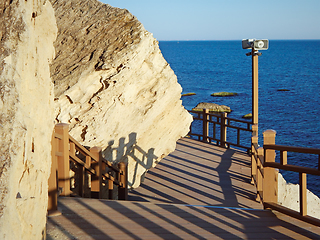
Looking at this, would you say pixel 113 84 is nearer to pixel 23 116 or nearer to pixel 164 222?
pixel 164 222

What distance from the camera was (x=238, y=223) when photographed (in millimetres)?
4512

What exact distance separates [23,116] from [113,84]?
4164mm

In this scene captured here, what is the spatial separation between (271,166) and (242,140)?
2223 centimetres

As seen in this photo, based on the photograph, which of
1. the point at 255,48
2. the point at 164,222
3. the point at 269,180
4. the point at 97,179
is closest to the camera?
the point at 164,222

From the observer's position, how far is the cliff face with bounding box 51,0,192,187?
21.3 ft

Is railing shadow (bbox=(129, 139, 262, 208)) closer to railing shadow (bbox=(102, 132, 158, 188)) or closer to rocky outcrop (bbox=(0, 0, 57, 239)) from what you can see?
railing shadow (bbox=(102, 132, 158, 188))

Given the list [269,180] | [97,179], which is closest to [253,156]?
[269,180]

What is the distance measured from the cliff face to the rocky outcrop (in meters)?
3.31

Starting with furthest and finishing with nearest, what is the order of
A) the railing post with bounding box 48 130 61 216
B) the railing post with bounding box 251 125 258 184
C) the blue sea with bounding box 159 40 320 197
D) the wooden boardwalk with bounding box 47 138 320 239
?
the blue sea with bounding box 159 40 320 197 → the railing post with bounding box 251 125 258 184 → the railing post with bounding box 48 130 61 216 → the wooden boardwalk with bounding box 47 138 320 239

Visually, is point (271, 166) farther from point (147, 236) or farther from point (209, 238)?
point (147, 236)

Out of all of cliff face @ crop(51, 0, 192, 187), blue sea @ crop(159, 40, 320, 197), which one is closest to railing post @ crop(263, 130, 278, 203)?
cliff face @ crop(51, 0, 192, 187)

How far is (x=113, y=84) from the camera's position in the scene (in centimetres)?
669

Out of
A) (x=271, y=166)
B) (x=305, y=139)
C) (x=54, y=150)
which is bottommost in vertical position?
(x=305, y=139)

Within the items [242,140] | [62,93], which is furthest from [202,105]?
[62,93]
